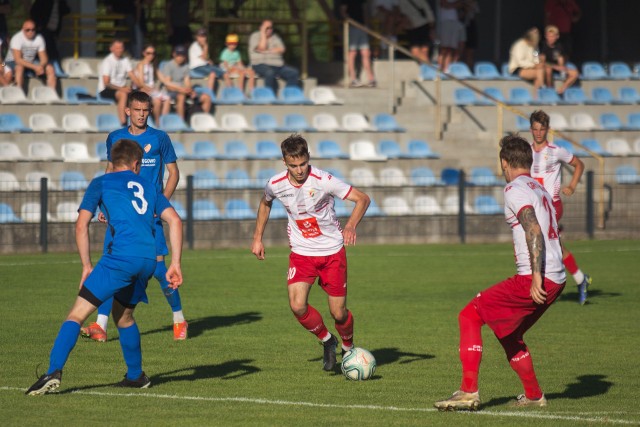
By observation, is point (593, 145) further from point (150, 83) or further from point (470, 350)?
point (470, 350)

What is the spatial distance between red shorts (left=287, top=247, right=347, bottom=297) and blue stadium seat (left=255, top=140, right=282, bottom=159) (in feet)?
45.8

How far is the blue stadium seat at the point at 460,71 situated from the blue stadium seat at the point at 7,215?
37.9ft

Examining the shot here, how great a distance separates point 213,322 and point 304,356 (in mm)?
2506

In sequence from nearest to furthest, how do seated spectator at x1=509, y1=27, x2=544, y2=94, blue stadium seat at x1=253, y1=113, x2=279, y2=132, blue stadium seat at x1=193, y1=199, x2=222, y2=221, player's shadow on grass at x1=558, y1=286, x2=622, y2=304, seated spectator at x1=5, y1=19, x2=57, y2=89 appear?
player's shadow on grass at x1=558, y1=286, x2=622, y2=304
blue stadium seat at x1=193, y1=199, x2=222, y2=221
seated spectator at x1=5, y1=19, x2=57, y2=89
blue stadium seat at x1=253, y1=113, x2=279, y2=132
seated spectator at x1=509, y1=27, x2=544, y2=94

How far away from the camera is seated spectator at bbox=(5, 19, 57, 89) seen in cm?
2311

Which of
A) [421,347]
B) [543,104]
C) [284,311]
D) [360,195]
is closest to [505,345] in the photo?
[360,195]

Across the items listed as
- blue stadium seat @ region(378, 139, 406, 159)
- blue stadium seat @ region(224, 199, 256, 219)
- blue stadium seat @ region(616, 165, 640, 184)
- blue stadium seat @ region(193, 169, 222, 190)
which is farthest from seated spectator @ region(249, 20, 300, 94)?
blue stadium seat @ region(616, 165, 640, 184)

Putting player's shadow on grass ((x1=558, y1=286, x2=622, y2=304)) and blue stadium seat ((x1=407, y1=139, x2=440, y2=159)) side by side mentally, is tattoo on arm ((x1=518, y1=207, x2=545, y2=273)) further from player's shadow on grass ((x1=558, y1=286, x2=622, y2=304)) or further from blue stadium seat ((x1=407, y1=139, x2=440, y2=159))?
blue stadium seat ((x1=407, y1=139, x2=440, y2=159))

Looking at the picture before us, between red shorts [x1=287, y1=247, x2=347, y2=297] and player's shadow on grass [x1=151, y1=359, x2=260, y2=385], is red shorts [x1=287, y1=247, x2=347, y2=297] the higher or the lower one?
the higher one

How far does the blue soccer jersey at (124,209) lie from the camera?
7.90m

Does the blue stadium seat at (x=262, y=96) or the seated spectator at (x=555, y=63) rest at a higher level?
the seated spectator at (x=555, y=63)

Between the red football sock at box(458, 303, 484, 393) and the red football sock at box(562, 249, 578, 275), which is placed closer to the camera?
the red football sock at box(458, 303, 484, 393)

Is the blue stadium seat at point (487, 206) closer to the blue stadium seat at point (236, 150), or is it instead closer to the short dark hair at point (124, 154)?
the blue stadium seat at point (236, 150)

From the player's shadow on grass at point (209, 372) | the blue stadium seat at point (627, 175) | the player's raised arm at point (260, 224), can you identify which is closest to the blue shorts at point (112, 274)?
the player's shadow on grass at point (209, 372)
